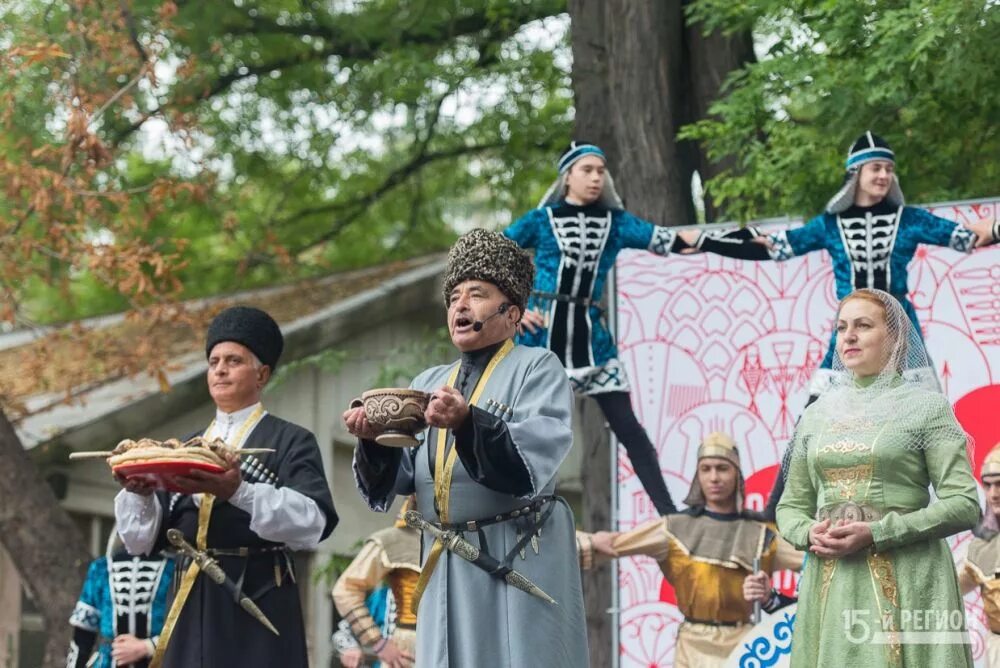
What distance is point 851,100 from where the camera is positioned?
32.6 feet

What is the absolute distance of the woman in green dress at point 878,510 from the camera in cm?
586

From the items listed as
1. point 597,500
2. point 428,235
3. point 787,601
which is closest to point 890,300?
point 787,601

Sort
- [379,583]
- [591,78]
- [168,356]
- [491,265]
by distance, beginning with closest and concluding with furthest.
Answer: [491,265]
[379,583]
[591,78]
[168,356]

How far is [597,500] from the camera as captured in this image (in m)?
10.9

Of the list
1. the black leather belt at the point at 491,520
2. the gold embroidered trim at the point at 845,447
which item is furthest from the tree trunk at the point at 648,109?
the black leather belt at the point at 491,520

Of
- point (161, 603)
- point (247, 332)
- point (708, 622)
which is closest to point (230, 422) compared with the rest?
point (247, 332)

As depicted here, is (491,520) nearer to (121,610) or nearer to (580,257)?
(121,610)

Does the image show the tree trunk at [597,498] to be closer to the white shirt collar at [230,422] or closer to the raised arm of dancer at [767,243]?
the raised arm of dancer at [767,243]

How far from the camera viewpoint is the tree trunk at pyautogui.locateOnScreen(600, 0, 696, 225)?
36.0 feet

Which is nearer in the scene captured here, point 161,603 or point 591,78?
point 161,603

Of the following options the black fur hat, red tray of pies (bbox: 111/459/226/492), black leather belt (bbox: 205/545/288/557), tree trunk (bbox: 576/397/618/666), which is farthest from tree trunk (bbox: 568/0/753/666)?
red tray of pies (bbox: 111/459/226/492)

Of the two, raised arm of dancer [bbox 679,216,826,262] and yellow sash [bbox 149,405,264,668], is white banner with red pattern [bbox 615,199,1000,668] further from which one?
yellow sash [bbox 149,405,264,668]

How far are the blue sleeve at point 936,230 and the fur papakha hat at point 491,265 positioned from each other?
300cm

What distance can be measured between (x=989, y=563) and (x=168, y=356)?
23.8 feet
